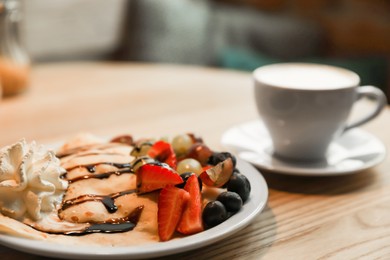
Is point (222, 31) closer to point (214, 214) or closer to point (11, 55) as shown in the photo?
point (11, 55)

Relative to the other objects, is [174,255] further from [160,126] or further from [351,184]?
[160,126]

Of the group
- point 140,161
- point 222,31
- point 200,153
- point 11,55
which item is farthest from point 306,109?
point 222,31

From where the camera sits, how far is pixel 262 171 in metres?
1.06

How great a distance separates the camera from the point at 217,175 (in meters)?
0.83

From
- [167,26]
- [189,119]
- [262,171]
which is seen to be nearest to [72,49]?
[167,26]

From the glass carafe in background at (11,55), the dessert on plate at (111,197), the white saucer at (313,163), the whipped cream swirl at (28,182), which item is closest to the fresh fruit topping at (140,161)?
the dessert on plate at (111,197)

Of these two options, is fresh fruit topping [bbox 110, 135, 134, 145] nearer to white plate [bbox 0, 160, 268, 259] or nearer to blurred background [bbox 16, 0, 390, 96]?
white plate [bbox 0, 160, 268, 259]

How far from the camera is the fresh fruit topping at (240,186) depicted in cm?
83

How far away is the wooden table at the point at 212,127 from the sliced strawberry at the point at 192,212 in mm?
40

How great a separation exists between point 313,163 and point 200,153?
251 mm

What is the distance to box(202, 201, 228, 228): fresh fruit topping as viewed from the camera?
766mm

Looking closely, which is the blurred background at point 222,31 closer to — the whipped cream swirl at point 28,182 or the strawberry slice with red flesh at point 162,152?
the strawberry slice with red flesh at point 162,152

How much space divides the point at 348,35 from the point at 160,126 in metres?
1.66

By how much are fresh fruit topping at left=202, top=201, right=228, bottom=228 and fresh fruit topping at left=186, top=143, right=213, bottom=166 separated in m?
0.15
